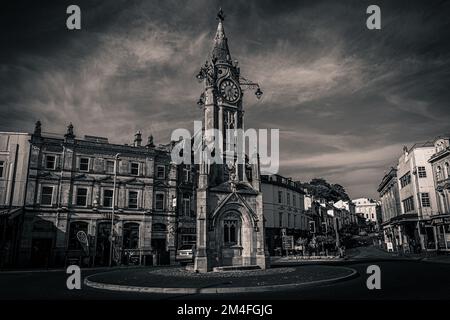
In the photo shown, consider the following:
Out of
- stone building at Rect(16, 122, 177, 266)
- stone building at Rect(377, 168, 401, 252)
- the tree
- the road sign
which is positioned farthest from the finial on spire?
the tree

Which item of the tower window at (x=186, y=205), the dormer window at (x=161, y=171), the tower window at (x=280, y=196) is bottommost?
the tower window at (x=186, y=205)

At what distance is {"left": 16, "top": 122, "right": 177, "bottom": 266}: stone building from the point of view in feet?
119

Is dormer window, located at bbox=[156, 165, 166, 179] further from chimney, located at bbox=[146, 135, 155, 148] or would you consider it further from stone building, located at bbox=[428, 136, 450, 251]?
stone building, located at bbox=[428, 136, 450, 251]

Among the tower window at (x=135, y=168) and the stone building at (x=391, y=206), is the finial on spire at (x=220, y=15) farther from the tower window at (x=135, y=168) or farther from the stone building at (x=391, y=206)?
the stone building at (x=391, y=206)

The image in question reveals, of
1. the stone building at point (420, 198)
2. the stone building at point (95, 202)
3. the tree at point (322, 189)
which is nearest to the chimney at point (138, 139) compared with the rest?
the stone building at point (95, 202)

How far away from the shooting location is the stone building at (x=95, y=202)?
36.3 meters

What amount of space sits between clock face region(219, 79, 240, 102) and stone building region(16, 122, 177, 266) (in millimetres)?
16162

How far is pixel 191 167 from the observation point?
46.8 meters

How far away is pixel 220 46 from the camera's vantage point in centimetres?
3228

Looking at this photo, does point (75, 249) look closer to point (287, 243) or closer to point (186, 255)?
point (186, 255)

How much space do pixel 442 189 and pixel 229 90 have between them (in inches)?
1252

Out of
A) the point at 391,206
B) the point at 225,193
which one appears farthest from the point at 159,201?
the point at 391,206

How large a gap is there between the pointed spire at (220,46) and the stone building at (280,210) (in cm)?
2675
